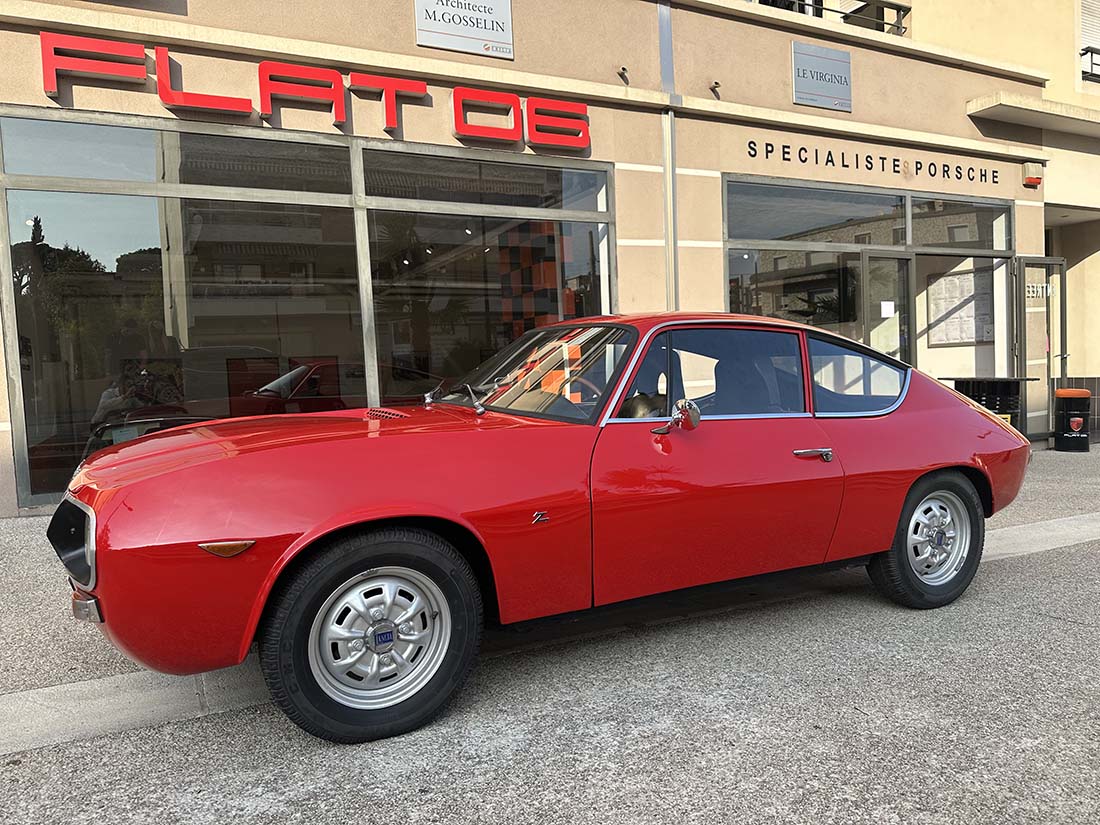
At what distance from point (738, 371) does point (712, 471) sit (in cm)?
61

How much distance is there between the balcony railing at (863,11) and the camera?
34.2ft

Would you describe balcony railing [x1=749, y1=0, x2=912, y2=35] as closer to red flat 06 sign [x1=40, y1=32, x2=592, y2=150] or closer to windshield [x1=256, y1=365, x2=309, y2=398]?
red flat 06 sign [x1=40, y1=32, x2=592, y2=150]

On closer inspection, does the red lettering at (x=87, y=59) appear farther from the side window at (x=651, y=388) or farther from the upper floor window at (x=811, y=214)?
the upper floor window at (x=811, y=214)

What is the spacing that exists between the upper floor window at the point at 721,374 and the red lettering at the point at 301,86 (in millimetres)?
5104

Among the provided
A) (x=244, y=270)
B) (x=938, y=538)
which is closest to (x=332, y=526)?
(x=938, y=538)

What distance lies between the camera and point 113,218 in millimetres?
6629

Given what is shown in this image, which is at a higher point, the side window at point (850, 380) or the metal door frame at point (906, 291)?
the metal door frame at point (906, 291)

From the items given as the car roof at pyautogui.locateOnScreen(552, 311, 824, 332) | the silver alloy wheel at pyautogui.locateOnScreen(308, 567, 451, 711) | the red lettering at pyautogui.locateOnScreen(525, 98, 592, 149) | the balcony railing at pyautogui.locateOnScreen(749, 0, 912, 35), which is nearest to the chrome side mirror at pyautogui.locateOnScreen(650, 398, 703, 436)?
the car roof at pyautogui.locateOnScreen(552, 311, 824, 332)

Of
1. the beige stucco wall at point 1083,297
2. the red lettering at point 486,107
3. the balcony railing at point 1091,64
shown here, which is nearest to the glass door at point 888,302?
the red lettering at point 486,107

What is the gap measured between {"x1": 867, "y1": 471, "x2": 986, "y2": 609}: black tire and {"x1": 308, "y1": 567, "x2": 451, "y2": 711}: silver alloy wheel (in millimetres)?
2448

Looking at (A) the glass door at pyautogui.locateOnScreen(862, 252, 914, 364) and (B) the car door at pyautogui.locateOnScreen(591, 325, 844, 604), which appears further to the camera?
(A) the glass door at pyautogui.locateOnScreen(862, 252, 914, 364)

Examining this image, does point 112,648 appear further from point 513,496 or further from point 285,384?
point 285,384

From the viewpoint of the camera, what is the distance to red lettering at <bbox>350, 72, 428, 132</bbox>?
725 centimetres

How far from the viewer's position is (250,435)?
9.80 feet
